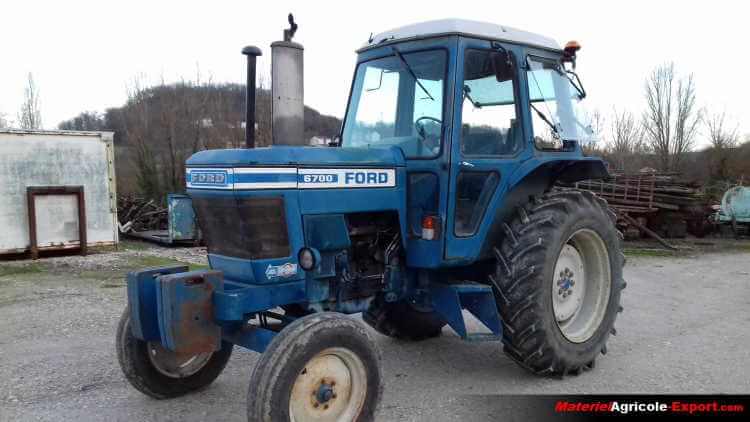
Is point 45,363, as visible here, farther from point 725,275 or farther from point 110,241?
point 725,275

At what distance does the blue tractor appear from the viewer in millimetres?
3549

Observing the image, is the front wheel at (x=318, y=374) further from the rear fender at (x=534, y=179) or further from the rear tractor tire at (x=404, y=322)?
the rear tractor tire at (x=404, y=322)

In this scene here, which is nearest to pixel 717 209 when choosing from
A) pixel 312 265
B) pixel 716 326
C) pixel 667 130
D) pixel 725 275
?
pixel 725 275

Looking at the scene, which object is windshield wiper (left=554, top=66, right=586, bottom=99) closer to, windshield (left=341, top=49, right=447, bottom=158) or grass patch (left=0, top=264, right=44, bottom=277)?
windshield (left=341, top=49, right=447, bottom=158)

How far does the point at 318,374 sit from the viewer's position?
3434 mm

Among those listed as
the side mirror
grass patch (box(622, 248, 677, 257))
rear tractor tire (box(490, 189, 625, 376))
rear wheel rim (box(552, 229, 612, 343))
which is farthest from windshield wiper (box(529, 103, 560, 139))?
grass patch (box(622, 248, 677, 257))

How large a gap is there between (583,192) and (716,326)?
2564 millimetres

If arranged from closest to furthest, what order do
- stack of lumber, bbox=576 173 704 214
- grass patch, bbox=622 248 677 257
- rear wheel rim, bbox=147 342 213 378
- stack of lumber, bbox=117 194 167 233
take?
rear wheel rim, bbox=147 342 213 378 → grass patch, bbox=622 248 677 257 → stack of lumber, bbox=576 173 704 214 → stack of lumber, bbox=117 194 167 233

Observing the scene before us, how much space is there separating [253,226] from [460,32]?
6.36 ft

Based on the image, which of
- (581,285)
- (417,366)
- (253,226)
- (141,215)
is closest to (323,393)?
(253,226)

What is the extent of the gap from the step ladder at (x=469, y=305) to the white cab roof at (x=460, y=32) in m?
1.79

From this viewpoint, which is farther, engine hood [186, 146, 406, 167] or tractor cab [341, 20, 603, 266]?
tractor cab [341, 20, 603, 266]

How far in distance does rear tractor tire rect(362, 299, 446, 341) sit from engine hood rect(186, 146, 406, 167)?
1.65 metres

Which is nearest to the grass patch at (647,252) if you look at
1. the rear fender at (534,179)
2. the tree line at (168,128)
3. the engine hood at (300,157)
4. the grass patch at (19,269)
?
the rear fender at (534,179)
